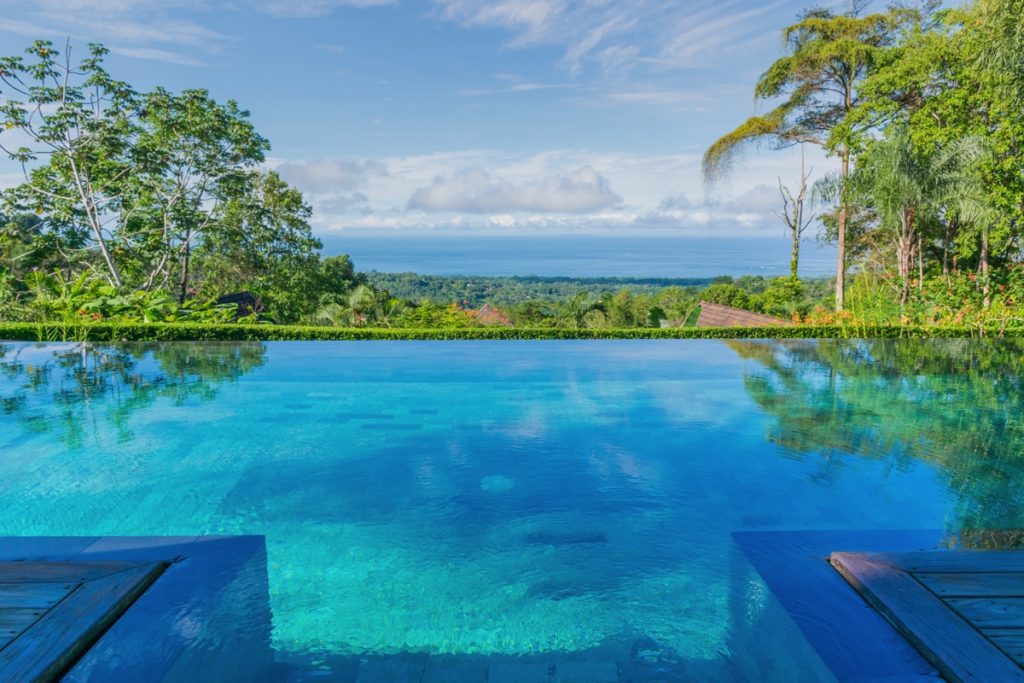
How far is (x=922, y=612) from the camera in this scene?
8.38ft

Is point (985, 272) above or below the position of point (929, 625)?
above

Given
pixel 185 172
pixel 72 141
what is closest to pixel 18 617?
pixel 72 141

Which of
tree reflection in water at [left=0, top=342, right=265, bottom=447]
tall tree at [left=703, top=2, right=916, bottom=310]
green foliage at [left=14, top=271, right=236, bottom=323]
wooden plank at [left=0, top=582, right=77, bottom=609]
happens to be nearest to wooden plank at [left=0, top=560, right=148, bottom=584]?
wooden plank at [left=0, top=582, right=77, bottom=609]

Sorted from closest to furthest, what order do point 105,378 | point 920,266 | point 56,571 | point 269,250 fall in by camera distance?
point 56,571, point 105,378, point 920,266, point 269,250

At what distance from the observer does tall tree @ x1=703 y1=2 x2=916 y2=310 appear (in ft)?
57.4

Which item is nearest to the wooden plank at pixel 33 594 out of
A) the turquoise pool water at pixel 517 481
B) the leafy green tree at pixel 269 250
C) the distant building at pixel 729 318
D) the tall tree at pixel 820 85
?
the turquoise pool water at pixel 517 481

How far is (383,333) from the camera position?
11.4m

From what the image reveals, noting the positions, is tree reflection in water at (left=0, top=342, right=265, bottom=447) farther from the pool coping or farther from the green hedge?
the pool coping

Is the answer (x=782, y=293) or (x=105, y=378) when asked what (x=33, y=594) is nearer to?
(x=105, y=378)

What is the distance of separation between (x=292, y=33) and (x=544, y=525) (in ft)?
71.3

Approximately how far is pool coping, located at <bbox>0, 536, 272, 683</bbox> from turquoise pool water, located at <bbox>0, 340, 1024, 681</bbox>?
14 cm

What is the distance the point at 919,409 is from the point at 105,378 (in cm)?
905

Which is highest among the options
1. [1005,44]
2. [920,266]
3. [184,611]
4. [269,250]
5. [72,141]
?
[72,141]

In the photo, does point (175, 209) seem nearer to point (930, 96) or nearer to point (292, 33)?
point (292, 33)
